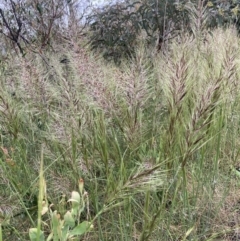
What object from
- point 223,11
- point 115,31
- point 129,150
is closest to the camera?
point 129,150

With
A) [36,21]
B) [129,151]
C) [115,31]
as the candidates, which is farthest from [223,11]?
[129,151]

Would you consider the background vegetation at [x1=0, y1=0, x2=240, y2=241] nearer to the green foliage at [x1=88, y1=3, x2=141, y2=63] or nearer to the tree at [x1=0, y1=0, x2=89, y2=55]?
the tree at [x1=0, y1=0, x2=89, y2=55]

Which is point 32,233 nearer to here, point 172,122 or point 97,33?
point 172,122

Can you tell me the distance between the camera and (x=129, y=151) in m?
1.31

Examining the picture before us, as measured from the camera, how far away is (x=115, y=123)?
135cm

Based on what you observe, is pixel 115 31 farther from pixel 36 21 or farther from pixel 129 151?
pixel 129 151

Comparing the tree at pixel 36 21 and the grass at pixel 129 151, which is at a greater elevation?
the tree at pixel 36 21

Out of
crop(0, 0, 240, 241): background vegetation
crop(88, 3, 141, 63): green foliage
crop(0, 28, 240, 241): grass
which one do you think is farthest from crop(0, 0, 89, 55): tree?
crop(0, 28, 240, 241): grass

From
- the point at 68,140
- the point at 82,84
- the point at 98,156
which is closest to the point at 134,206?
the point at 98,156

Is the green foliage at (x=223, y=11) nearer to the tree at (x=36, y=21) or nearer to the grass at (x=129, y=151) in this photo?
the tree at (x=36, y=21)

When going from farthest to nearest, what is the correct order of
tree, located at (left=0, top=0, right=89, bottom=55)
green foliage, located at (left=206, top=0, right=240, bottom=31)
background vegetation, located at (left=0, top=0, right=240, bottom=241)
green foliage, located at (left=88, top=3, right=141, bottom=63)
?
green foliage, located at (left=88, top=3, right=141, bottom=63), green foliage, located at (left=206, top=0, right=240, bottom=31), tree, located at (left=0, top=0, right=89, bottom=55), background vegetation, located at (left=0, top=0, right=240, bottom=241)

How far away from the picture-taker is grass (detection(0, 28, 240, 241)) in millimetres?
1127

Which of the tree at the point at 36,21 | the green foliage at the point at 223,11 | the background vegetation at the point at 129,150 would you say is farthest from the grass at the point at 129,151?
the green foliage at the point at 223,11

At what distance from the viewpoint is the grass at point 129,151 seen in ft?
3.70
